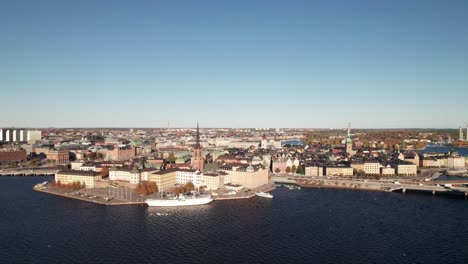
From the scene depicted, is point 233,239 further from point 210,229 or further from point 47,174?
point 47,174

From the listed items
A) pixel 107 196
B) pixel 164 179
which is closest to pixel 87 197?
pixel 107 196

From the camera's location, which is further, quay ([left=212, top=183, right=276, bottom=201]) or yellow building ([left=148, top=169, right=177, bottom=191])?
yellow building ([left=148, top=169, right=177, bottom=191])

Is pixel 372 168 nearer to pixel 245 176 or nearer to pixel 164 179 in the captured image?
pixel 245 176

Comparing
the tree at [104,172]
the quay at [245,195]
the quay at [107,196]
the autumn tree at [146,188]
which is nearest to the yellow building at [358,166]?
the quay at [245,195]

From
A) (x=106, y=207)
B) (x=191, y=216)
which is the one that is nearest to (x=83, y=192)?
(x=106, y=207)

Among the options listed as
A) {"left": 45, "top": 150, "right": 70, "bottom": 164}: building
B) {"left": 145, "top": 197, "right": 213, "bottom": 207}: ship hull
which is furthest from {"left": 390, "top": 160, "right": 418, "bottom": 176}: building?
{"left": 45, "top": 150, "right": 70, "bottom": 164}: building

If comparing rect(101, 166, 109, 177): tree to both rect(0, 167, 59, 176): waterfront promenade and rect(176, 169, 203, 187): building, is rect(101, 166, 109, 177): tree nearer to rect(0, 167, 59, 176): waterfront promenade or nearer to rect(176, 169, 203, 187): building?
rect(176, 169, 203, 187): building
